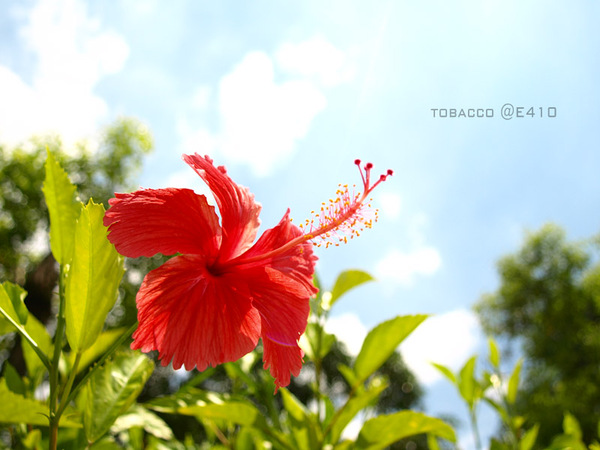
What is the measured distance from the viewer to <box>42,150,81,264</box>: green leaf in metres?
0.83

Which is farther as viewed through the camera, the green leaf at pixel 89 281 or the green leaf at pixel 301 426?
the green leaf at pixel 301 426

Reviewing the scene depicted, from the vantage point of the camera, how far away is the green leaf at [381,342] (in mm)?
1112

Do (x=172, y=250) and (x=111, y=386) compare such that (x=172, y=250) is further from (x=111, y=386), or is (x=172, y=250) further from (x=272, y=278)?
(x=111, y=386)

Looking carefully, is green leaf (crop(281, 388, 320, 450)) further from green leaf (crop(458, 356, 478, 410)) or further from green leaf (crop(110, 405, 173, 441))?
green leaf (crop(458, 356, 478, 410))

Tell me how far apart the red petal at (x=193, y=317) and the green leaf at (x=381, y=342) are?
48 cm

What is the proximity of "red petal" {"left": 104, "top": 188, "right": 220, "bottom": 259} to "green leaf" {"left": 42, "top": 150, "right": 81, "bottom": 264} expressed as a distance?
0.60ft

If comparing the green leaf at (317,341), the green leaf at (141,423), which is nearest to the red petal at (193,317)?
the green leaf at (141,423)

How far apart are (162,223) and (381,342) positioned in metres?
0.67

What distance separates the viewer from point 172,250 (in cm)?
73

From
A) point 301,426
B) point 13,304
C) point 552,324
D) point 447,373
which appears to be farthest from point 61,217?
point 552,324

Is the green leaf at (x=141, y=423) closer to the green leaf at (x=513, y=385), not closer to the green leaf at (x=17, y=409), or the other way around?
the green leaf at (x=17, y=409)

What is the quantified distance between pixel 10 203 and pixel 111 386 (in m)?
17.8

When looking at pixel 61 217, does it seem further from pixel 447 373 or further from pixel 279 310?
pixel 447 373

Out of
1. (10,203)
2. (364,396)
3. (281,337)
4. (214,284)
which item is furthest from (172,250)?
(10,203)
